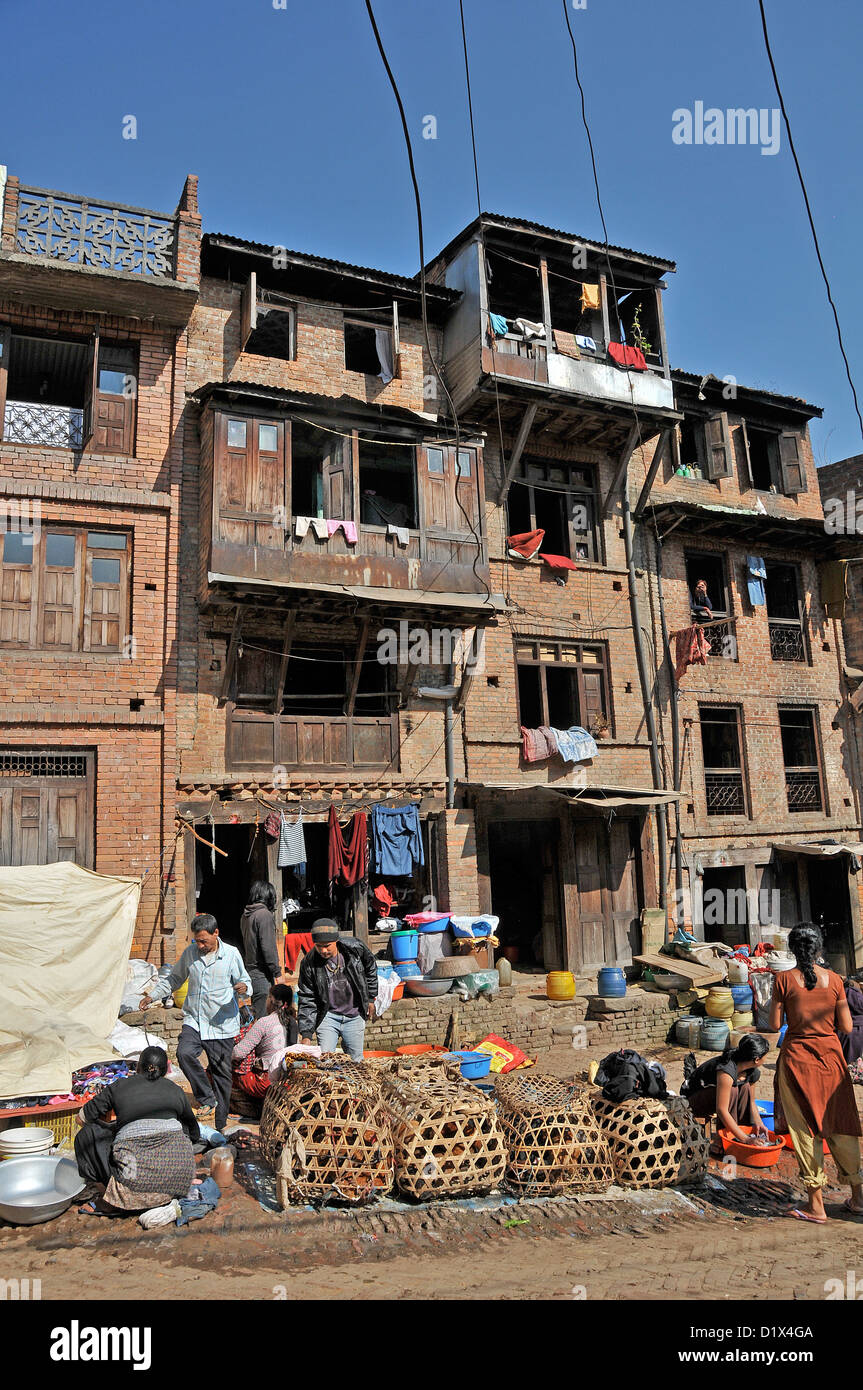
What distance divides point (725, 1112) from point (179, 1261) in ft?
15.9

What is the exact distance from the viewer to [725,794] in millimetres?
20078

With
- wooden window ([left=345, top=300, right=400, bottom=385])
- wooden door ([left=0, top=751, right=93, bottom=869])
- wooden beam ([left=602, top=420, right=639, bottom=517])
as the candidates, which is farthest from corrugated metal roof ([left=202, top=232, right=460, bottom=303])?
wooden door ([left=0, top=751, right=93, bottom=869])

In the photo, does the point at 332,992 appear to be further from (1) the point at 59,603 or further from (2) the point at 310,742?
(1) the point at 59,603

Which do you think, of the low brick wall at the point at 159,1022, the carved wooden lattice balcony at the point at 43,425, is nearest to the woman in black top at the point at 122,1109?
the low brick wall at the point at 159,1022

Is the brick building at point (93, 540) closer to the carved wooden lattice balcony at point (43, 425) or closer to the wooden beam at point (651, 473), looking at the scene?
the carved wooden lattice balcony at point (43, 425)

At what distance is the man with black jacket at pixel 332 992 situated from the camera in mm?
8078

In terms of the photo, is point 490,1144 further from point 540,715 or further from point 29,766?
point 540,715

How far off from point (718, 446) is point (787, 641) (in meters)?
5.07

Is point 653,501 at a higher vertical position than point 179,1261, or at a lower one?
higher

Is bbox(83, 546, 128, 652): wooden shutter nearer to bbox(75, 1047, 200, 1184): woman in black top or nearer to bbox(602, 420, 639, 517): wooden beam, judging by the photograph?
bbox(75, 1047, 200, 1184): woman in black top

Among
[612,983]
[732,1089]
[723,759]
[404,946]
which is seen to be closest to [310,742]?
[404,946]

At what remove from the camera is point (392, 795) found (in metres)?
15.6

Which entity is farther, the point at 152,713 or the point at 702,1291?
the point at 152,713

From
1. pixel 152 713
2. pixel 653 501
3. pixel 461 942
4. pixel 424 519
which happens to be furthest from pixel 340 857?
pixel 653 501
